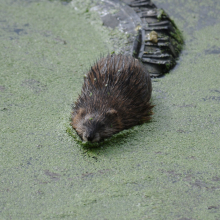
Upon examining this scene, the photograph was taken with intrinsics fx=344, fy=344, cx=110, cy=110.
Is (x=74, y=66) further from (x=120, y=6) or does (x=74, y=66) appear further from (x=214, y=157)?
(x=214, y=157)

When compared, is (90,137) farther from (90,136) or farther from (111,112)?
(111,112)

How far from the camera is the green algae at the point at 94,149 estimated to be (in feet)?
9.86

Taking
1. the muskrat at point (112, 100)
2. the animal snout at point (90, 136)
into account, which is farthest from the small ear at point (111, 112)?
the animal snout at point (90, 136)

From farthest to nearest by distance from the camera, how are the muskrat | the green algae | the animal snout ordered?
1. the muskrat
2. the animal snout
3. the green algae

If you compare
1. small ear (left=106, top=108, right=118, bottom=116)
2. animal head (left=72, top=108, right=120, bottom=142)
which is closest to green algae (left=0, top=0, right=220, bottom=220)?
animal head (left=72, top=108, right=120, bottom=142)

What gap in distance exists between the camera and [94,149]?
363cm

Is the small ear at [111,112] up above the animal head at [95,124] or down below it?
above

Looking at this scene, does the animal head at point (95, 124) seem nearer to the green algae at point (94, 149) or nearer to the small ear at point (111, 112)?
the small ear at point (111, 112)

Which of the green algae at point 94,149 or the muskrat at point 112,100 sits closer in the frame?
the green algae at point 94,149

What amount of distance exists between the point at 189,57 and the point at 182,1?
1867 mm

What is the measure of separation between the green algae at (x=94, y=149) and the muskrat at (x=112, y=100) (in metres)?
0.17

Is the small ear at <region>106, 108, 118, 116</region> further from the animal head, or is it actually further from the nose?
the nose

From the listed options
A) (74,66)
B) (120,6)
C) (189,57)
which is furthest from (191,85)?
(120,6)

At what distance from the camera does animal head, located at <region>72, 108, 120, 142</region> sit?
3.52 meters
